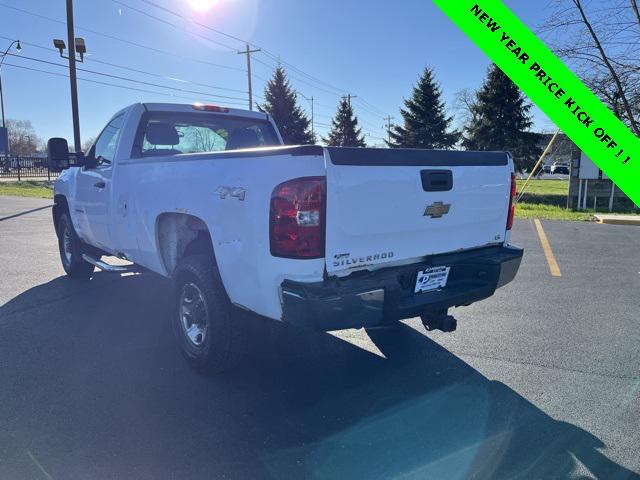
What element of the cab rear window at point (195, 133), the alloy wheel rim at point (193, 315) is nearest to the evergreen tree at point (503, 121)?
the cab rear window at point (195, 133)

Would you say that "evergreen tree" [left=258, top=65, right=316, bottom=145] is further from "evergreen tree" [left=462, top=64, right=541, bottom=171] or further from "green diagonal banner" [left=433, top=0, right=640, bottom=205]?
"green diagonal banner" [left=433, top=0, right=640, bottom=205]

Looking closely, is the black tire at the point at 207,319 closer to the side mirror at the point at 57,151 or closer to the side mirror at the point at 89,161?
the side mirror at the point at 89,161

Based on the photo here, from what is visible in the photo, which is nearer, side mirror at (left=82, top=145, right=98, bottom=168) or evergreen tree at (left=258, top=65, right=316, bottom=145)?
side mirror at (left=82, top=145, right=98, bottom=168)

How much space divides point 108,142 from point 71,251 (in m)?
1.89

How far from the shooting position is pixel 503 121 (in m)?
27.6

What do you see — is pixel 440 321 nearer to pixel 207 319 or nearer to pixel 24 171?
pixel 207 319

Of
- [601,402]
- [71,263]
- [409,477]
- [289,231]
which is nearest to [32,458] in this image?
[289,231]

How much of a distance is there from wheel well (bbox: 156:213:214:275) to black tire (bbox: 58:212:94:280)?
2.64 m

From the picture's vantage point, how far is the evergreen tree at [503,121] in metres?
27.5

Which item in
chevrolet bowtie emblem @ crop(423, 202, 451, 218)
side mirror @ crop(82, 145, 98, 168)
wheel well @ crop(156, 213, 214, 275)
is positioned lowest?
wheel well @ crop(156, 213, 214, 275)

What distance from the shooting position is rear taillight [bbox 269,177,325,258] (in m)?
2.66

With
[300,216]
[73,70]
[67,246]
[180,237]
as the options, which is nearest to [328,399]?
[300,216]

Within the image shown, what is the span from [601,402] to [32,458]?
11.3 ft

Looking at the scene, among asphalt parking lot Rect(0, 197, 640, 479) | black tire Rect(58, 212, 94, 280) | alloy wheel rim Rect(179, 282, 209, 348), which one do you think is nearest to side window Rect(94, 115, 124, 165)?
black tire Rect(58, 212, 94, 280)
